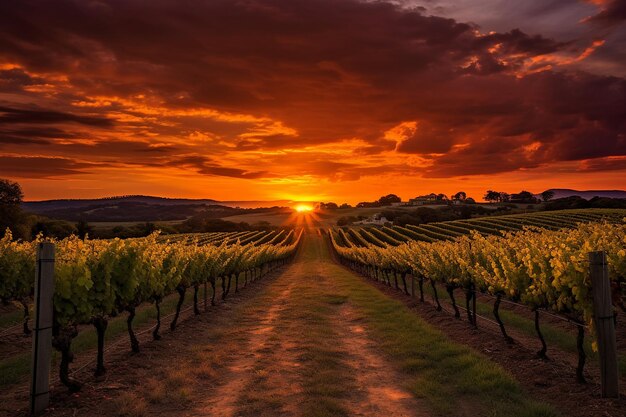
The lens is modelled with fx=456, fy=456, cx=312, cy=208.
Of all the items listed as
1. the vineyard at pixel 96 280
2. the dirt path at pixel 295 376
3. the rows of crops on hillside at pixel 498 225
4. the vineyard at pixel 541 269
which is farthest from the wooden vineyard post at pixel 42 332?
the rows of crops on hillside at pixel 498 225

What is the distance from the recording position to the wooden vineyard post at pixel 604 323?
9086 mm

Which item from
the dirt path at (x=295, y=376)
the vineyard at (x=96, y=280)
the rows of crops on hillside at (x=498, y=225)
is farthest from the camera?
the rows of crops on hillside at (x=498, y=225)

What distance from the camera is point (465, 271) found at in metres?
17.7

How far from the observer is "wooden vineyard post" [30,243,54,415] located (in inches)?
355

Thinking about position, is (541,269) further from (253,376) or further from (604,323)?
(253,376)

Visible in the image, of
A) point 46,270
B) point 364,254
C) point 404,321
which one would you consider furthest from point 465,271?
point 364,254

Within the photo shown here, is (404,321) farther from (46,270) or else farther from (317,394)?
(46,270)

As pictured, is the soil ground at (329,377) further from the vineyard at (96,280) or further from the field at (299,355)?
the vineyard at (96,280)

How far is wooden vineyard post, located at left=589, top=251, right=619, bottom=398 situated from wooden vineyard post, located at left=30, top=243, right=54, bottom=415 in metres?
11.0

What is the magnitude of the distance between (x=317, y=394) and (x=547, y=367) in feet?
19.6

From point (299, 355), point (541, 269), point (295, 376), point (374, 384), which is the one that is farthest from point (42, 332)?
point (541, 269)

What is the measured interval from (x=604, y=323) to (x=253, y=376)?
784cm

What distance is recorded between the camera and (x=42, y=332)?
9203mm

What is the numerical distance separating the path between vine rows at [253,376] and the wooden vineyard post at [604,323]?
146 inches
